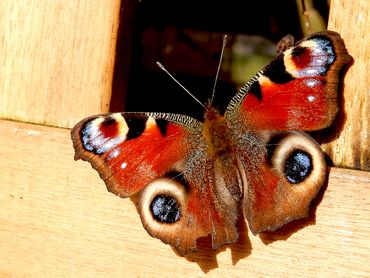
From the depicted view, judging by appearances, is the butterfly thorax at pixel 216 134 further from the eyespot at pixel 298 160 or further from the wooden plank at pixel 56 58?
the wooden plank at pixel 56 58

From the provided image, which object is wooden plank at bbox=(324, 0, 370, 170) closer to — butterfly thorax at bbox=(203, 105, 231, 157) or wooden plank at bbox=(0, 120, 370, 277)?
wooden plank at bbox=(0, 120, 370, 277)

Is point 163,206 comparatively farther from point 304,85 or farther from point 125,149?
point 304,85

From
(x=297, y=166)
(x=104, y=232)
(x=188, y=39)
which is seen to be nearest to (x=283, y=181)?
(x=297, y=166)

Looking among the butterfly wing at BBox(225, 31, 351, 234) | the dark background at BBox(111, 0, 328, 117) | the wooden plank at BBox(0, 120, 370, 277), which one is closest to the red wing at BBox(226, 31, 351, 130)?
the butterfly wing at BBox(225, 31, 351, 234)

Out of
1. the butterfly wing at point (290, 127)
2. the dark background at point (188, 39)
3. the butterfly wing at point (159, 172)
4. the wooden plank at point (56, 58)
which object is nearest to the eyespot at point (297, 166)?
the butterfly wing at point (290, 127)

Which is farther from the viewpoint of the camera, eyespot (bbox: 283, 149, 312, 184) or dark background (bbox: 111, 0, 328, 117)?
dark background (bbox: 111, 0, 328, 117)

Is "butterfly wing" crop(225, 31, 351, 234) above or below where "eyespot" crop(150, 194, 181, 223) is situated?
above

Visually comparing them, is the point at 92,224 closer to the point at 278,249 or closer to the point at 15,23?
the point at 278,249
